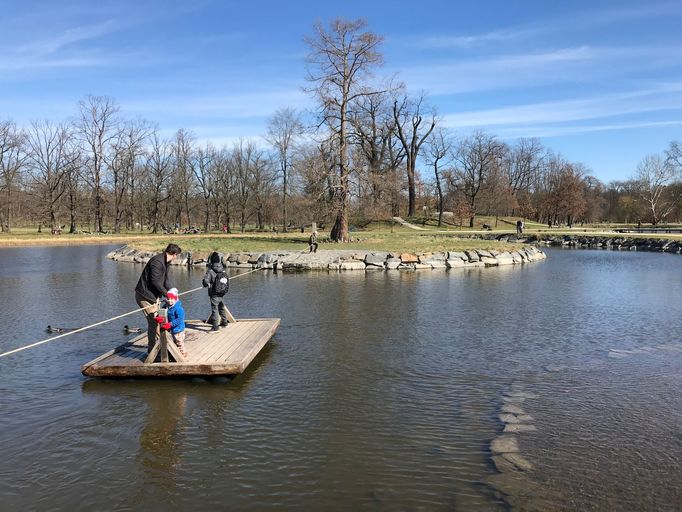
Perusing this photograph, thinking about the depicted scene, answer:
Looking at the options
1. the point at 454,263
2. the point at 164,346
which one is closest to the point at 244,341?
the point at 164,346

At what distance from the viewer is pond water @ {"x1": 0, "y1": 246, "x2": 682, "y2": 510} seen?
17.6 feet

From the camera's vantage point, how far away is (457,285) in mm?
20234

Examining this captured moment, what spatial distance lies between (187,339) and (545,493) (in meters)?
7.22

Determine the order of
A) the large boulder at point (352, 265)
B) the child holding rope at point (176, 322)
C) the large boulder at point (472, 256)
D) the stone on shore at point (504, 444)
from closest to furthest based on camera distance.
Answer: the stone on shore at point (504, 444), the child holding rope at point (176, 322), the large boulder at point (352, 265), the large boulder at point (472, 256)

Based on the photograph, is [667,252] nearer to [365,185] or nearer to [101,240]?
[365,185]

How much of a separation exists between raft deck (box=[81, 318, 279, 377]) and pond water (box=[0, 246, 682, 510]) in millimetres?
247

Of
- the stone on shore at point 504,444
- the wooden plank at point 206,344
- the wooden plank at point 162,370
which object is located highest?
the wooden plank at point 206,344

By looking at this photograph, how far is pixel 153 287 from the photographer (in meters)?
8.80

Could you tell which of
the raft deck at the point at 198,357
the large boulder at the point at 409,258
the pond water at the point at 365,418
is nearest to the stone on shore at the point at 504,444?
the pond water at the point at 365,418

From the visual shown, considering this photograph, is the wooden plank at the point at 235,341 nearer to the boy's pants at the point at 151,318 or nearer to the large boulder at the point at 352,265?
the boy's pants at the point at 151,318

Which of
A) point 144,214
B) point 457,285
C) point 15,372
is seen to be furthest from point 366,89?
point 144,214

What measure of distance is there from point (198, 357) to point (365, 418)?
3.29 meters

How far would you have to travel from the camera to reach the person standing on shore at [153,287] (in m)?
8.68

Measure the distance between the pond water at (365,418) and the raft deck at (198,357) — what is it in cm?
25
